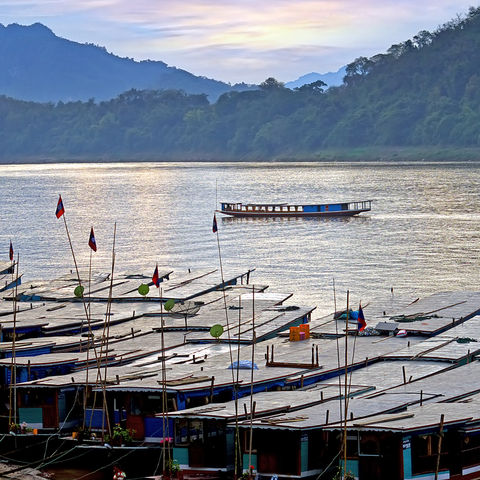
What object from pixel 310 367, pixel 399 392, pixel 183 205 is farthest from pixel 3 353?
pixel 183 205

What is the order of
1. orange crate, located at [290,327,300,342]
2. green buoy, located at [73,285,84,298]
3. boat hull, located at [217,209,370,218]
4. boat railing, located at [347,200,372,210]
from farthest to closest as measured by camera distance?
boat railing, located at [347,200,372,210]
boat hull, located at [217,209,370,218]
green buoy, located at [73,285,84,298]
orange crate, located at [290,327,300,342]

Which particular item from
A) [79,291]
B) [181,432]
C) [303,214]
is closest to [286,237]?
[303,214]

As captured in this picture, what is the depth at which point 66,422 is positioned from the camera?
98.3ft

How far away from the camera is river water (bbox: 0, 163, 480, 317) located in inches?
2707

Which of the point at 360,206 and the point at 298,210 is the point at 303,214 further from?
the point at 360,206

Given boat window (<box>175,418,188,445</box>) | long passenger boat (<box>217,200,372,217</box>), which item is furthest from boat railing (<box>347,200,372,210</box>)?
boat window (<box>175,418,188,445</box>)

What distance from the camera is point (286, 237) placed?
9531 centimetres

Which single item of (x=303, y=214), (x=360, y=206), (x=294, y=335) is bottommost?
(x=360, y=206)

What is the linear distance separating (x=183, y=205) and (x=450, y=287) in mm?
75961

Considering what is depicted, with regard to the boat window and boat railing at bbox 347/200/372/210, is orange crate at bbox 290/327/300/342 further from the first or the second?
boat railing at bbox 347/200/372/210

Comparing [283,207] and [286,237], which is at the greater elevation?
[283,207]

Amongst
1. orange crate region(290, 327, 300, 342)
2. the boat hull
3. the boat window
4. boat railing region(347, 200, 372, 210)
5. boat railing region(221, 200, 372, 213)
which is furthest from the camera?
boat railing region(347, 200, 372, 210)

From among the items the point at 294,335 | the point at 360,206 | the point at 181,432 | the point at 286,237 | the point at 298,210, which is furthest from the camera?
the point at 360,206

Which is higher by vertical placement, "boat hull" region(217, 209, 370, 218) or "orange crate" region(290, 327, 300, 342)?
"orange crate" region(290, 327, 300, 342)
